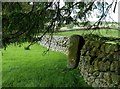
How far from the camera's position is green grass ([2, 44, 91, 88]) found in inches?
295

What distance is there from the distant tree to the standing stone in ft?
11.4

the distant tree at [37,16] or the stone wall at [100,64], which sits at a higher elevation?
the distant tree at [37,16]

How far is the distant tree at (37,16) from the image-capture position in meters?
4.10

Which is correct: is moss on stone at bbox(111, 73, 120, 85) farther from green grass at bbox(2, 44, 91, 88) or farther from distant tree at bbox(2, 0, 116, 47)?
distant tree at bbox(2, 0, 116, 47)

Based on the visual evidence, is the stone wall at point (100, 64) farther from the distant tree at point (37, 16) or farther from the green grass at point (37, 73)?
the distant tree at point (37, 16)

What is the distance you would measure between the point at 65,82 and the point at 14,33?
364 centimetres

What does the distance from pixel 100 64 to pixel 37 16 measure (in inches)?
119

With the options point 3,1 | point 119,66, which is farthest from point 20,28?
point 119,66

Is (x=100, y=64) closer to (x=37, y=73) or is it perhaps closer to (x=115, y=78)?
(x=115, y=78)

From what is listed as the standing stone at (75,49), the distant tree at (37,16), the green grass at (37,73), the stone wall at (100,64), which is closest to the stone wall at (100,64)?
the stone wall at (100,64)

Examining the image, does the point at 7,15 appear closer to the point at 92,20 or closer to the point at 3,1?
the point at 3,1

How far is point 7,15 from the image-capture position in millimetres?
4156

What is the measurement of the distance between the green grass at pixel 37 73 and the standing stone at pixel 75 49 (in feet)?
0.80

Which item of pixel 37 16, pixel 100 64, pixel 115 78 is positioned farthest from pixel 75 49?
pixel 37 16
